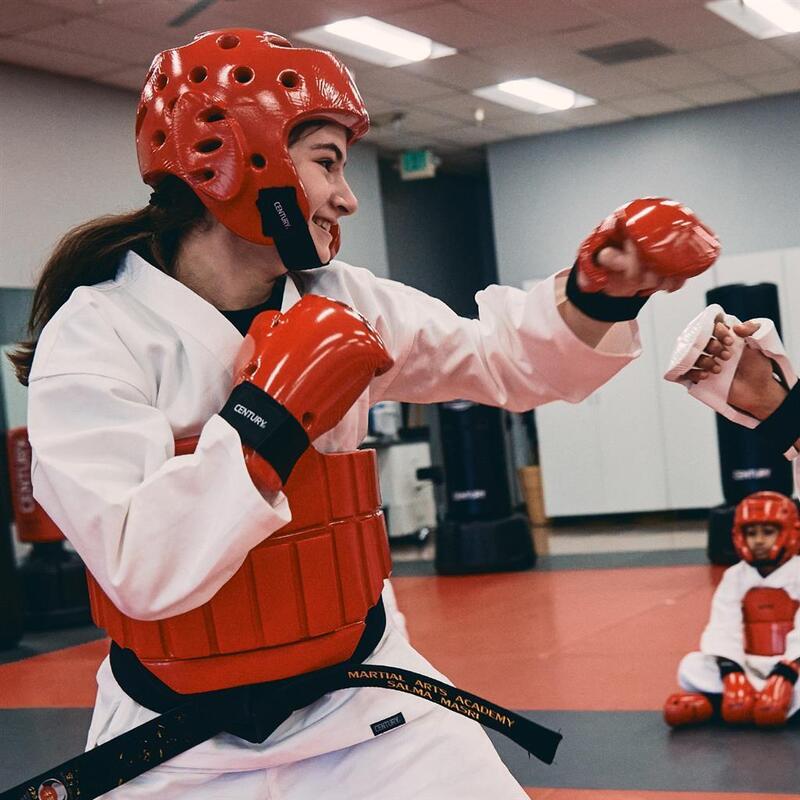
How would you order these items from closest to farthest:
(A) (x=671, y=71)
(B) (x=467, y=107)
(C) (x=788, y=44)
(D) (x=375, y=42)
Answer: (D) (x=375, y=42) → (C) (x=788, y=44) → (A) (x=671, y=71) → (B) (x=467, y=107)

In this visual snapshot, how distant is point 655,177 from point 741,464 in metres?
4.03

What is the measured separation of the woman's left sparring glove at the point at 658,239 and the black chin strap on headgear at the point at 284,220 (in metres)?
0.45

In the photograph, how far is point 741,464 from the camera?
26.1 feet

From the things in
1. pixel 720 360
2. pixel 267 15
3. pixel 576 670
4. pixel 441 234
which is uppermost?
pixel 267 15

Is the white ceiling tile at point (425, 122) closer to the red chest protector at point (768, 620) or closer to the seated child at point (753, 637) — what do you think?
the seated child at point (753, 637)

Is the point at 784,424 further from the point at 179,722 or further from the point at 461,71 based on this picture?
the point at 461,71

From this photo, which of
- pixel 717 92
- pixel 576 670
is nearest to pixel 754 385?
pixel 576 670

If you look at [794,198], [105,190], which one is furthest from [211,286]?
[794,198]

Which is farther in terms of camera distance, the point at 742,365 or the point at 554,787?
the point at 554,787

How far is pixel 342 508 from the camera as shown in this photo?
71.2 inches

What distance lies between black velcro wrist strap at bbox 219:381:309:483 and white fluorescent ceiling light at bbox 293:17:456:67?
258 inches

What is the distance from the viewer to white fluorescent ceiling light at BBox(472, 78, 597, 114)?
9789 mm

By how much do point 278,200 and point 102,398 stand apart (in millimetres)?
436

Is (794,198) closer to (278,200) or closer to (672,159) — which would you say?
(672,159)
